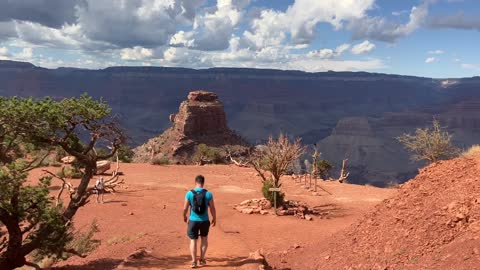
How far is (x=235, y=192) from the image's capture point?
27203 mm

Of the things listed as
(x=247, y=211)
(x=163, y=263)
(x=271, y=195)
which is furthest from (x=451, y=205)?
(x=271, y=195)

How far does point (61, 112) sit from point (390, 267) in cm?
786

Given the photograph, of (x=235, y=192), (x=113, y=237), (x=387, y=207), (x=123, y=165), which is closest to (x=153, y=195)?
(x=235, y=192)

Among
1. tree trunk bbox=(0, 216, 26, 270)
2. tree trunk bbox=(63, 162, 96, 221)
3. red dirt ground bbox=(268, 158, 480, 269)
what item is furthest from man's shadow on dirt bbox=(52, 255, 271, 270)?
red dirt ground bbox=(268, 158, 480, 269)

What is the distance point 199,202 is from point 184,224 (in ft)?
29.9

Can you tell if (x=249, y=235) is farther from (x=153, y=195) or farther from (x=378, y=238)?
(x=153, y=195)

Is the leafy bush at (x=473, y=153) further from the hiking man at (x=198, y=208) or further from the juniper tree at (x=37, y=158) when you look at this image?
the juniper tree at (x=37, y=158)

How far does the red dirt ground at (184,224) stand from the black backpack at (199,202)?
1.40m

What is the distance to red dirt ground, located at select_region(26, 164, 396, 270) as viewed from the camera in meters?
11.3

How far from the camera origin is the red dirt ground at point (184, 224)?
11312 millimetres

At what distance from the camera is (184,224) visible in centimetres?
1734

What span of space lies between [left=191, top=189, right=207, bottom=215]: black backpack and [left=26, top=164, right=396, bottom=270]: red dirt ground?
140cm

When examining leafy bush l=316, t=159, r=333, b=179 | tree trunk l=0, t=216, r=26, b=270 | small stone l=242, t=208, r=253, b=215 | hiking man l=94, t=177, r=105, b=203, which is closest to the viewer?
tree trunk l=0, t=216, r=26, b=270

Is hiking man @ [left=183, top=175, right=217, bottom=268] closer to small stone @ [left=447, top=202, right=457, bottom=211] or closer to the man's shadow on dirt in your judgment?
the man's shadow on dirt
